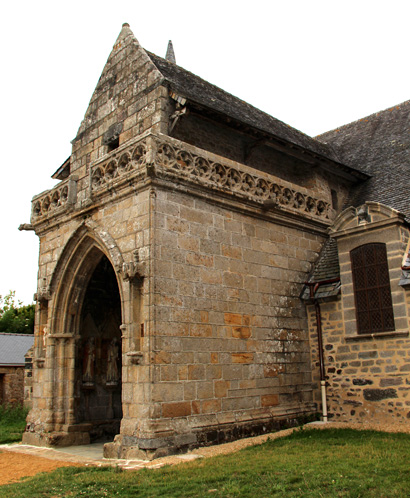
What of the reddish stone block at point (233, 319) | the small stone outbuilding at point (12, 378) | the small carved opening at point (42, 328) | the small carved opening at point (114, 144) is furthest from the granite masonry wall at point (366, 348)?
the small stone outbuilding at point (12, 378)

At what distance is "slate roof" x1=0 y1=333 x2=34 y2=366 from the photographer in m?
20.9

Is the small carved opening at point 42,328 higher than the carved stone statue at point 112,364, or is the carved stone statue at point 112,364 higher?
the small carved opening at point 42,328

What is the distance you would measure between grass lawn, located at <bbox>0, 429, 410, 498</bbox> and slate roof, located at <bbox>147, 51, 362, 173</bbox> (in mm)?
6132

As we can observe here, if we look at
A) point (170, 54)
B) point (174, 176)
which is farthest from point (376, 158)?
point (170, 54)

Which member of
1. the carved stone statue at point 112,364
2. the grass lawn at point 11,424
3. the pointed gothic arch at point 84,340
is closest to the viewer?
the pointed gothic arch at point 84,340

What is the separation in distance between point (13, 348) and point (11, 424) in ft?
29.7

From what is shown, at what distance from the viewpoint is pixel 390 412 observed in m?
9.34

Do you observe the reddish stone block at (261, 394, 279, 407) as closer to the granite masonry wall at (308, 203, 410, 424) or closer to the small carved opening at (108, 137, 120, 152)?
the granite masonry wall at (308, 203, 410, 424)

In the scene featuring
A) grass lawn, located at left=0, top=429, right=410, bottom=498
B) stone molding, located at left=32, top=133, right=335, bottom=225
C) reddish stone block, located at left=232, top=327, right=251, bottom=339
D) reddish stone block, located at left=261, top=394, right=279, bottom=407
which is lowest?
grass lawn, located at left=0, top=429, right=410, bottom=498

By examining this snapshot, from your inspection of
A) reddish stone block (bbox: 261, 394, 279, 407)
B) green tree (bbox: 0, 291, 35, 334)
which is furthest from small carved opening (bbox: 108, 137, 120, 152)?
green tree (bbox: 0, 291, 35, 334)

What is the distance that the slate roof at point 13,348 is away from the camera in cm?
2088

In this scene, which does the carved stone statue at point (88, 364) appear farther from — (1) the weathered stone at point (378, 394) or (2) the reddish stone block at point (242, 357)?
(1) the weathered stone at point (378, 394)

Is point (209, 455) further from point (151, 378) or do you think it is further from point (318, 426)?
point (318, 426)

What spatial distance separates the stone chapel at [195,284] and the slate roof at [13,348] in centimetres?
1109
